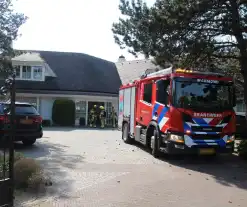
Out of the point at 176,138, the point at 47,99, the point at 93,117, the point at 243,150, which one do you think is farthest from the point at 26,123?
the point at 47,99

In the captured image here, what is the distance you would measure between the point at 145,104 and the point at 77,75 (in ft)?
67.4

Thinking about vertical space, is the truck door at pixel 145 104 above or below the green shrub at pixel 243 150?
above

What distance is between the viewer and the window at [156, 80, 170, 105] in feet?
36.3

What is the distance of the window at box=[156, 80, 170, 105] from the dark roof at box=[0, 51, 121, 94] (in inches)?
Result: 771

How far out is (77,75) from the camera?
32.8 metres

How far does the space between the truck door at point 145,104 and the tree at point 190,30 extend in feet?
3.62

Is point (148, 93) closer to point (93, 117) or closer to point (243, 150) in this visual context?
point (243, 150)

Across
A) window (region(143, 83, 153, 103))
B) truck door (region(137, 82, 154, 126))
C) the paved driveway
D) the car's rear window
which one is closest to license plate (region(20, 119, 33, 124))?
the car's rear window

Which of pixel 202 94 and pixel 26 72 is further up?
pixel 26 72

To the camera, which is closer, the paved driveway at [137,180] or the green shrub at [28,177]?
the paved driveway at [137,180]

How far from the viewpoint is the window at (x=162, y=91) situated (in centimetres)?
1108

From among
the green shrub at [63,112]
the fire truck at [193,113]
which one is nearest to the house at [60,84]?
the green shrub at [63,112]

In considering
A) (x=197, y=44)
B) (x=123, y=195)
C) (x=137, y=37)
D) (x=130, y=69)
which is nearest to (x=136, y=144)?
(x=137, y=37)

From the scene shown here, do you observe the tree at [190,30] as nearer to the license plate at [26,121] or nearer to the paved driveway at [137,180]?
the paved driveway at [137,180]
